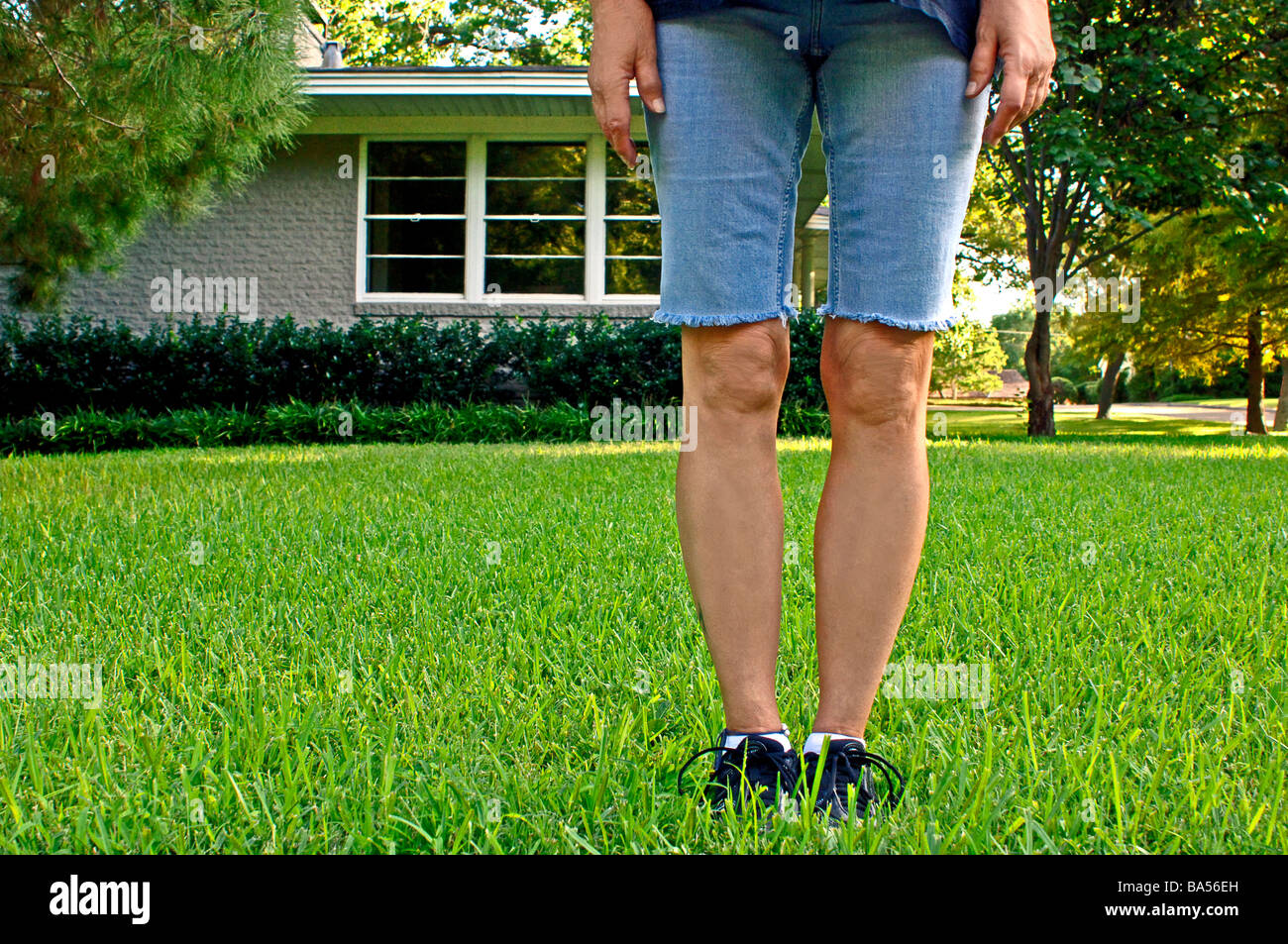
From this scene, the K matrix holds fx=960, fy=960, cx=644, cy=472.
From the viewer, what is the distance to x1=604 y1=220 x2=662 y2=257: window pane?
12.1 m

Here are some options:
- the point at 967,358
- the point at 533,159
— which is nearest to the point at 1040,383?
the point at 533,159

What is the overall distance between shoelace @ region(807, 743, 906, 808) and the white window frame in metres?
10.7

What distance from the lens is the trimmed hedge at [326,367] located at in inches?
400

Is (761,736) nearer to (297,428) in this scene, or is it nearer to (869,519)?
(869,519)

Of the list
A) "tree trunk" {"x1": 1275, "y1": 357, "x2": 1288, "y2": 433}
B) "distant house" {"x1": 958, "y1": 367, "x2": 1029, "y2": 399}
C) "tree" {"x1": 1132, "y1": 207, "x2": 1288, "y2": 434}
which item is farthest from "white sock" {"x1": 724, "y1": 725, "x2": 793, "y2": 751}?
"distant house" {"x1": 958, "y1": 367, "x2": 1029, "y2": 399}

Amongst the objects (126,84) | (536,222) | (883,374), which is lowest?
(883,374)

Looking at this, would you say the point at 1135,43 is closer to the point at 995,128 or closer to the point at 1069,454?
the point at 1069,454

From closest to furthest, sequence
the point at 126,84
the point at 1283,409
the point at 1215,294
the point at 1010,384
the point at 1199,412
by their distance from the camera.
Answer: the point at 126,84, the point at 1215,294, the point at 1283,409, the point at 1199,412, the point at 1010,384

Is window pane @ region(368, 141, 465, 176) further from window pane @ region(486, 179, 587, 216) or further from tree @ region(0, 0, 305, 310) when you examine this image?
tree @ region(0, 0, 305, 310)

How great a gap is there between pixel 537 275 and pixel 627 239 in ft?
4.03

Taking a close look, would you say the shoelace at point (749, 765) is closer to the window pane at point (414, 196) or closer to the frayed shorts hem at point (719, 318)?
the frayed shorts hem at point (719, 318)

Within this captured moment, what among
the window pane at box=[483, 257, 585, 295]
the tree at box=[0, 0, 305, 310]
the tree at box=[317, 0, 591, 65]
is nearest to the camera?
the tree at box=[0, 0, 305, 310]

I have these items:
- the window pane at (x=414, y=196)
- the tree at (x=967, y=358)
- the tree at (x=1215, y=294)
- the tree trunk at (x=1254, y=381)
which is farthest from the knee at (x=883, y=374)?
the tree at (x=967, y=358)

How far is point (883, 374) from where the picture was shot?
4.94 ft
